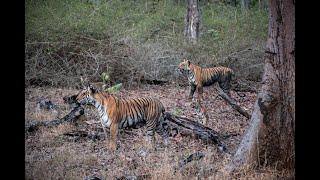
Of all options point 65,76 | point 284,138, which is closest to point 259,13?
point 65,76

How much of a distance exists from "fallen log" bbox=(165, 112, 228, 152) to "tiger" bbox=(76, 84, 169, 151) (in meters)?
0.16

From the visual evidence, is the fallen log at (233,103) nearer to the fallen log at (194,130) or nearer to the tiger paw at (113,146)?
the fallen log at (194,130)

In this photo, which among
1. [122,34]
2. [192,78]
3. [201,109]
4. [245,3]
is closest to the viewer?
[201,109]

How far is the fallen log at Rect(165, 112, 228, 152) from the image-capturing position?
267 inches

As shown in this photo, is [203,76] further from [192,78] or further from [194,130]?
[194,130]

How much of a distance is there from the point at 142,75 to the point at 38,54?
7.46 ft

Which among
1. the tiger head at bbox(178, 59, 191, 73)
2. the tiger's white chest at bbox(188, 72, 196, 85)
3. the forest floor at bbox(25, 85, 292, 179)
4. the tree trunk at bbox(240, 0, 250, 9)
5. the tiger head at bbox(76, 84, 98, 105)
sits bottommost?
the forest floor at bbox(25, 85, 292, 179)

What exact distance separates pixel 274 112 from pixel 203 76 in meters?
4.32

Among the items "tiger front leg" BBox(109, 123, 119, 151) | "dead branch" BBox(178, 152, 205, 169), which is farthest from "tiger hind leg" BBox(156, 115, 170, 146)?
"dead branch" BBox(178, 152, 205, 169)

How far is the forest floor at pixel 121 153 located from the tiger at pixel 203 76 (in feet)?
2.13

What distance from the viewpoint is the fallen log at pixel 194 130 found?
267 inches

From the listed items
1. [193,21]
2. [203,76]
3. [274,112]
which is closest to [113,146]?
[274,112]

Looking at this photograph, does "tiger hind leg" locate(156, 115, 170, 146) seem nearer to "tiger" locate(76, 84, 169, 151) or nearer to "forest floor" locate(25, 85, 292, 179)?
"tiger" locate(76, 84, 169, 151)

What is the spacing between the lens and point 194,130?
700 cm
